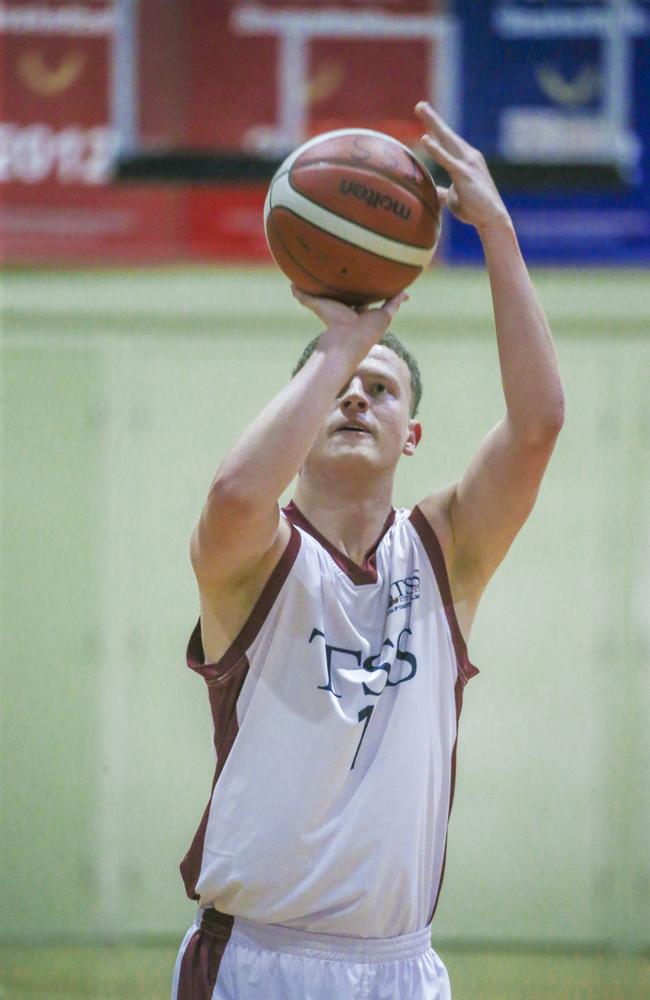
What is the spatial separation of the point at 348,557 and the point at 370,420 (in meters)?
0.29

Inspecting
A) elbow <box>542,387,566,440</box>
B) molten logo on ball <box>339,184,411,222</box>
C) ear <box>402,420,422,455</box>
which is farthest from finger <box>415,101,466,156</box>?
ear <box>402,420,422,455</box>

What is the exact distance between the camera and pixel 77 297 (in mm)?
6812

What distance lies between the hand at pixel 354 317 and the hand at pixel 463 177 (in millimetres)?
237

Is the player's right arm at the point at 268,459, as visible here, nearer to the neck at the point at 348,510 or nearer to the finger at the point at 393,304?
the finger at the point at 393,304

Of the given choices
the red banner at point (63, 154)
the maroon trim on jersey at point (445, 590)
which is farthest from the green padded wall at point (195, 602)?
the maroon trim on jersey at point (445, 590)

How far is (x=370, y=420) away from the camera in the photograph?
2.81 metres

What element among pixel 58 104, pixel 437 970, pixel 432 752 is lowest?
pixel 437 970

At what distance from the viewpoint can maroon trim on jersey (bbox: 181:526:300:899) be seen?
263 centimetres

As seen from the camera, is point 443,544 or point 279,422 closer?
point 279,422

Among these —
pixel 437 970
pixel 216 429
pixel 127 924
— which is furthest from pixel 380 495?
pixel 127 924

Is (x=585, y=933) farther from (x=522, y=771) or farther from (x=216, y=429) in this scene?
(x=216, y=429)

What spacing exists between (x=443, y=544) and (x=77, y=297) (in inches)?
173

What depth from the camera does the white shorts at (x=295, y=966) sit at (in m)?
2.57

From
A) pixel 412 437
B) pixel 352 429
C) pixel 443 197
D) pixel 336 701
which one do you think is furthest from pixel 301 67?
pixel 336 701
